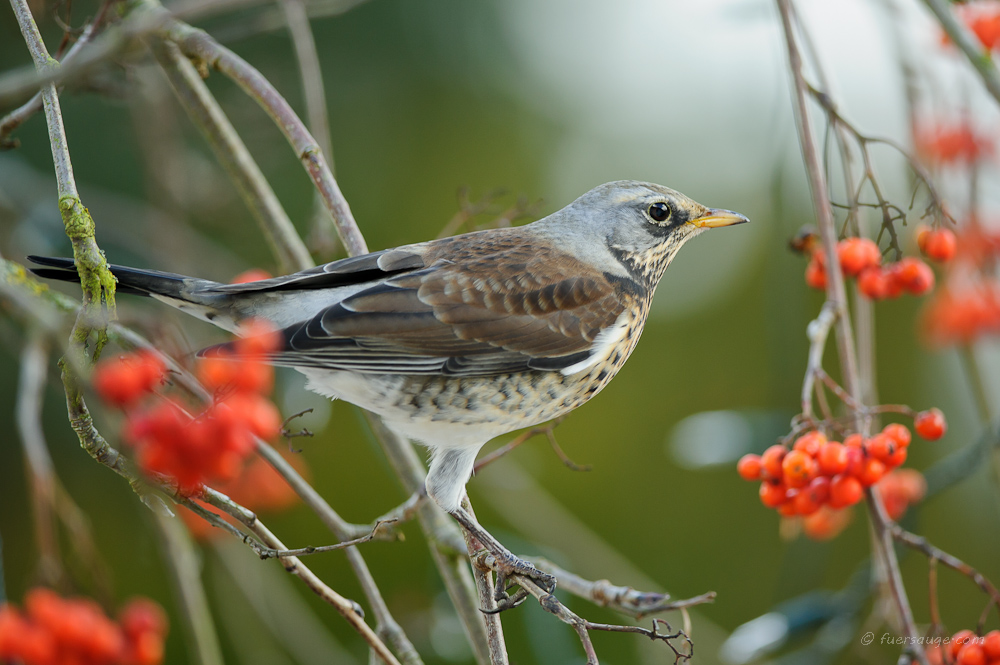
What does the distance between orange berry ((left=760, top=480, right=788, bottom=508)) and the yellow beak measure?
2.54ft

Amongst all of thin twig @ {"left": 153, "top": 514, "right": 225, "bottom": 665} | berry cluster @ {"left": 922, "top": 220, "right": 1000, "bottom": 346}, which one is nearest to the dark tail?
thin twig @ {"left": 153, "top": 514, "right": 225, "bottom": 665}

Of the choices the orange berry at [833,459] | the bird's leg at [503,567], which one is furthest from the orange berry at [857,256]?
the bird's leg at [503,567]

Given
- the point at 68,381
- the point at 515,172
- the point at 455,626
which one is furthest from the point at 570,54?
the point at 68,381

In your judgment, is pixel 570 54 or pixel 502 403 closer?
pixel 502 403

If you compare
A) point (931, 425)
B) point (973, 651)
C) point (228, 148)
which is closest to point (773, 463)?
point (931, 425)

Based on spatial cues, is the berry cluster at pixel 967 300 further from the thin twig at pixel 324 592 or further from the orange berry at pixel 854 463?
the thin twig at pixel 324 592

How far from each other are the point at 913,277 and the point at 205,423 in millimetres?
1599

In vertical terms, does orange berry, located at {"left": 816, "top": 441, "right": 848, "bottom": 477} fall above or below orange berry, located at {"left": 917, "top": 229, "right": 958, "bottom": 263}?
below

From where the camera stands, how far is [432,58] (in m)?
5.50

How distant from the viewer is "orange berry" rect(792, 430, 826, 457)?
1.65 m

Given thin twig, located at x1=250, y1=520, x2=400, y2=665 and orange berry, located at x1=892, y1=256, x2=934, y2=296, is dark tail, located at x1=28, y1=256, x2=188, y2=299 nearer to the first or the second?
thin twig, located at x1=250, y1=520, x2=400, y2=665

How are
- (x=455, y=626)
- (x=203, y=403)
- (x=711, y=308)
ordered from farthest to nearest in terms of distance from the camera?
(x=711, y=308) < (x=455, y=626) < (x=203, y=403)

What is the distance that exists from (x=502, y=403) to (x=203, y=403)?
0.74m

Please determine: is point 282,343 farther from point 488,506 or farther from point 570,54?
point 570,54
